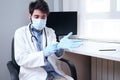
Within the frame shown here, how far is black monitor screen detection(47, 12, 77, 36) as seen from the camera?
226cm

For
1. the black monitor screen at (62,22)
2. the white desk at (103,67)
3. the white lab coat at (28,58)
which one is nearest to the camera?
the white lab coat at (28,58)

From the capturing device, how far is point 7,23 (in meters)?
2.14

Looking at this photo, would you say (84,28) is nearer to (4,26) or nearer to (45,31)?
(45,31)

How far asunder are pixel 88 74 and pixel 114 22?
2.68 ft

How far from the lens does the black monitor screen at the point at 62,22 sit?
2262 mm

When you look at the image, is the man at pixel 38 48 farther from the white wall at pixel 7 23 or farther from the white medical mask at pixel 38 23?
the white wall at pixel 7 23

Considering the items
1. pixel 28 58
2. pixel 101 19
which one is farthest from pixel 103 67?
pixel 28 58

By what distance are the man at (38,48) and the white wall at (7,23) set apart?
53 cm

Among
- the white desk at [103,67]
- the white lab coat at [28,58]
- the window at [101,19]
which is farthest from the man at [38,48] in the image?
the window at [101,19]

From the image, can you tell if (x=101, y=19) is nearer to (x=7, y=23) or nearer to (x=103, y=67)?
(x=103, y=67)

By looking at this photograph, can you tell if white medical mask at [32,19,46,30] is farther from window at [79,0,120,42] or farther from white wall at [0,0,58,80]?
window at [79,0,120,42]

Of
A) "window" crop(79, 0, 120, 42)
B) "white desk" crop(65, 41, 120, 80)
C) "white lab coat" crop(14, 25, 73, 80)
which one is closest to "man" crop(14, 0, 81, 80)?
"white lab coat" crop(14, 25, 73, 80)

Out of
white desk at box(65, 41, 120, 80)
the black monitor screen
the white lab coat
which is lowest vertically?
white desk at box(65, 41, 120, 80)

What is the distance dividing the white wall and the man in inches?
20.9
